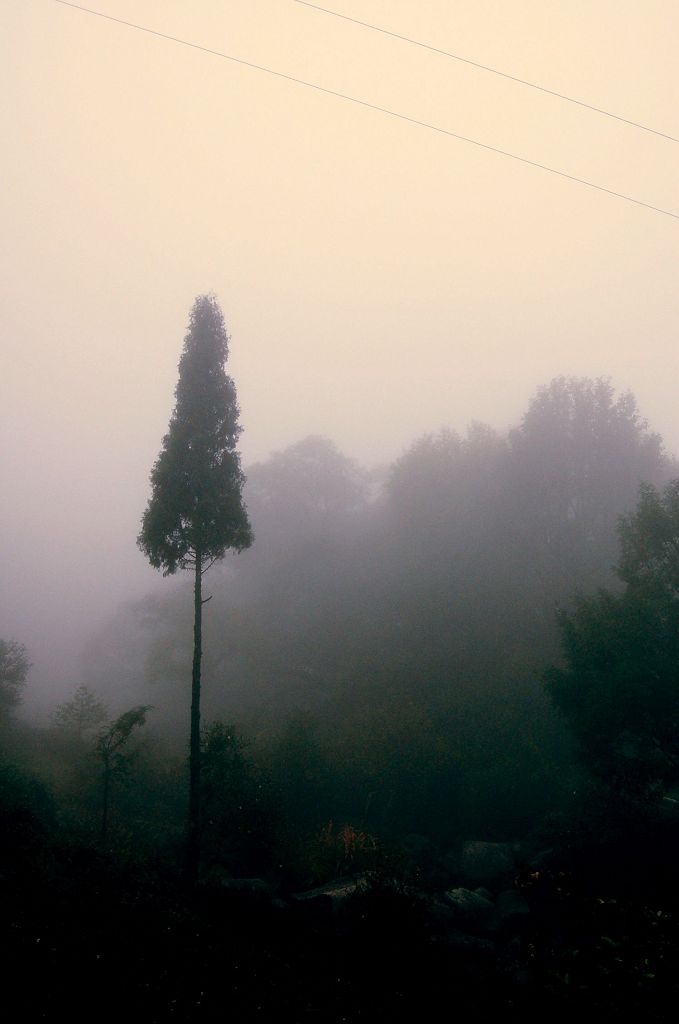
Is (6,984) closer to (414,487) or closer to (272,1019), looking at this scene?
(272,1019)

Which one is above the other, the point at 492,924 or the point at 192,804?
the point at 192,804

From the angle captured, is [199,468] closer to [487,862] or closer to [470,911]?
[470,911]

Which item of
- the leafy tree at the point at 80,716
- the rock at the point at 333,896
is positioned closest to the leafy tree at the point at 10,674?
the leafy tree at the point at 80,716

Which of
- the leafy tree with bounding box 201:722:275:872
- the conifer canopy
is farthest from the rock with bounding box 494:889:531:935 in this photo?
the conifer canopy

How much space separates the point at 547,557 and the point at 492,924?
3079 cm

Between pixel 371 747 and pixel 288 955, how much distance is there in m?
22.3

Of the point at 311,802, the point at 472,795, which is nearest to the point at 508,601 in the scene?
the point at 472,795

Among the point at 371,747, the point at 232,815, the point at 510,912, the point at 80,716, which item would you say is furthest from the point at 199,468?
the point at 80,716

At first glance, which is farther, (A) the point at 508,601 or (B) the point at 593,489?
(B) the point at 593,489

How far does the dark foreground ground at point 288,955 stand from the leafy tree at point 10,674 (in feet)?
105

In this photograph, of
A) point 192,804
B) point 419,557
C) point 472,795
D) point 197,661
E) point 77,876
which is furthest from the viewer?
point 419,557

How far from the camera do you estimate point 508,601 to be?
124ft

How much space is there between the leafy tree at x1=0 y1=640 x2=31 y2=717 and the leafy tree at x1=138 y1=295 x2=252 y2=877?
29.5m

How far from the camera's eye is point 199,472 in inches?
690
